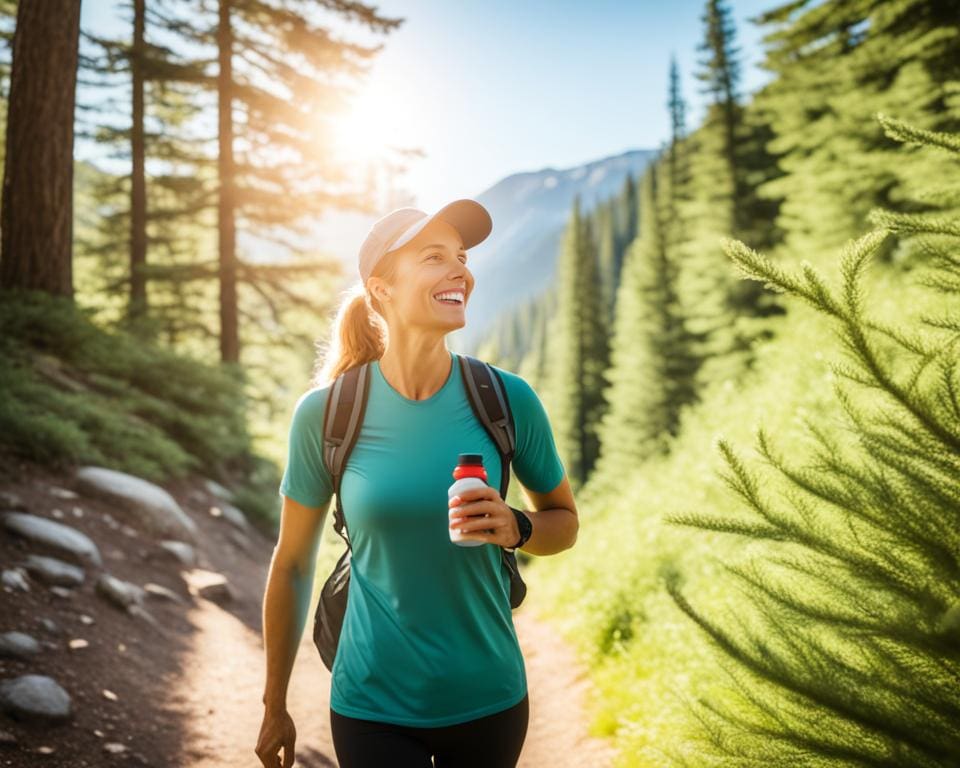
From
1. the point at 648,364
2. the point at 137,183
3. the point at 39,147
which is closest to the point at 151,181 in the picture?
the point at 137,183

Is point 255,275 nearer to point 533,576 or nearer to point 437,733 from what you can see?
point 533,576

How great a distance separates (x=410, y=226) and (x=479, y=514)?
1217mm

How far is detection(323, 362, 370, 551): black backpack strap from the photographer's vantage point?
2328mm

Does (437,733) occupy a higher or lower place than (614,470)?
higher

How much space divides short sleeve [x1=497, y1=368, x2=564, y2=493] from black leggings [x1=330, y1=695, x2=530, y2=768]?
82cm

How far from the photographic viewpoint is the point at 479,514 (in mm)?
1869

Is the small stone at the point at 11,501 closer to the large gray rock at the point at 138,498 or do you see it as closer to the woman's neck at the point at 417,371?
the large gray rock at the point at 138,498

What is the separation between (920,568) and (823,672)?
0.45 meters

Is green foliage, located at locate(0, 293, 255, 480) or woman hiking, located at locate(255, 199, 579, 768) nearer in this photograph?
woman hiking, located at locate(255, 199, 579, 768)

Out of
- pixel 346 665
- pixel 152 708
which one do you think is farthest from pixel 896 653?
pixel 152 708

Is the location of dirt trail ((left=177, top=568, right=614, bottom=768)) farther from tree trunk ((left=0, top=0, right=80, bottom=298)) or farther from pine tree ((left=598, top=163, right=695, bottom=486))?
pine tree ((left=598, top=163, right=695, bottom=486))

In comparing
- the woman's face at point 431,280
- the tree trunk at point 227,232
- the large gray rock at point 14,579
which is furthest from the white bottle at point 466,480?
the tree trunk at point 227,232

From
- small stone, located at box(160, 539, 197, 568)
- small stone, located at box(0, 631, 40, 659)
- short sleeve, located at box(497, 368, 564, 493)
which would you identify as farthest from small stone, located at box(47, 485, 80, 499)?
short sleeve, located at box(497, 368, 564, 493)

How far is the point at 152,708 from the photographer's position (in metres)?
5.19
